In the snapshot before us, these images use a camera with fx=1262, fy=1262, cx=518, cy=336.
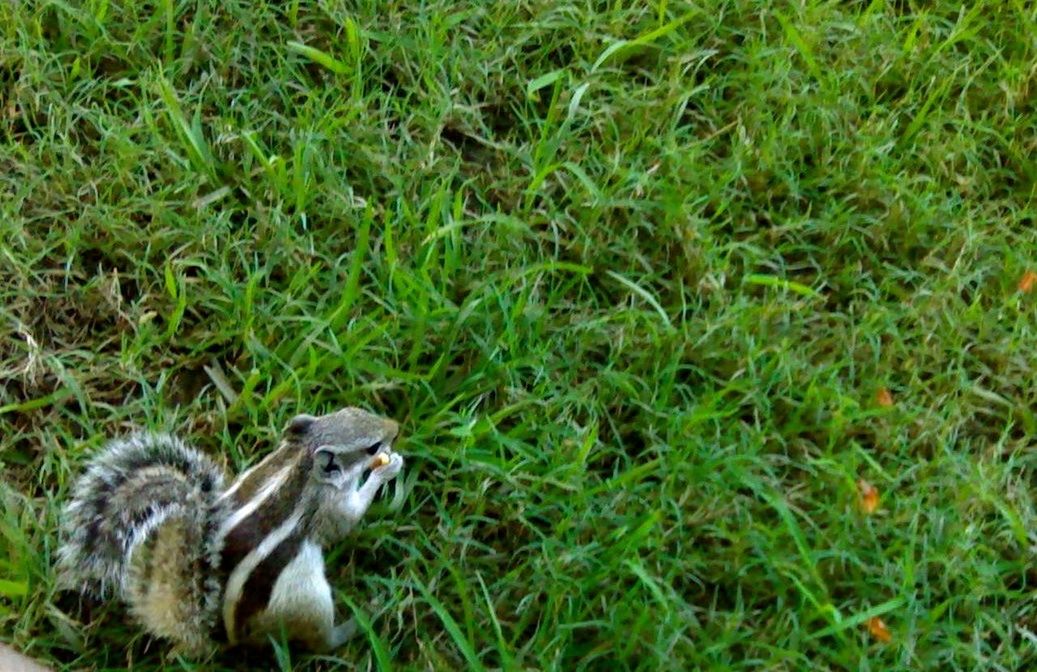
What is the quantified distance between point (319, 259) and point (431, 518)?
0.73 meters

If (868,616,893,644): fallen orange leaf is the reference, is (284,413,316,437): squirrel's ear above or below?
above

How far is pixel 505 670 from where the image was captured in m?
2.61

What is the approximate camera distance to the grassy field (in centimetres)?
279

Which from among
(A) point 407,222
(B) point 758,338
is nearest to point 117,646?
(A) point 407,222

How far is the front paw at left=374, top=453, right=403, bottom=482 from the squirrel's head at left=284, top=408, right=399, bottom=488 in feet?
0.15

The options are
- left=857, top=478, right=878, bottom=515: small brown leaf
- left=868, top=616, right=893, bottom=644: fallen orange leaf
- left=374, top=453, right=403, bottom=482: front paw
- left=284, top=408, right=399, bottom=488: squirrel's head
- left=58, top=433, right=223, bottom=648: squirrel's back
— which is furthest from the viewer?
left=857, top=478, right=878, bottom=515: small brown leaf

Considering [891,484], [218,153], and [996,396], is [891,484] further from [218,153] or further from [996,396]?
[218,153]

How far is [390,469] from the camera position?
273 centimetres

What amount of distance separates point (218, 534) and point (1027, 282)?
88.2 inches

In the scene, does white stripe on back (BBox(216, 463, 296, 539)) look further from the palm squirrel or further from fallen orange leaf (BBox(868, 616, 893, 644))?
fallen orange leaf (BBox(868, 616, 893, 644))

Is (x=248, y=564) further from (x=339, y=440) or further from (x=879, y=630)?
(x=879, y=630)

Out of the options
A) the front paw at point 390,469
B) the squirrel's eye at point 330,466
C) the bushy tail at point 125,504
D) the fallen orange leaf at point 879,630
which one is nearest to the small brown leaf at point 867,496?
the fallen orange leaf at point 879,630

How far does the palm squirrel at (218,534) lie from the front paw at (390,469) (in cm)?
6

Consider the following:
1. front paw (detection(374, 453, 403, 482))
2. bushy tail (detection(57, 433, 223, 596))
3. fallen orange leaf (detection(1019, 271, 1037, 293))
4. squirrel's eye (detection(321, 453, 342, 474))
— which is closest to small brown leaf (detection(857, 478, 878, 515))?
fallen orange leaf (detection(1019, 271, 1037, 293))
